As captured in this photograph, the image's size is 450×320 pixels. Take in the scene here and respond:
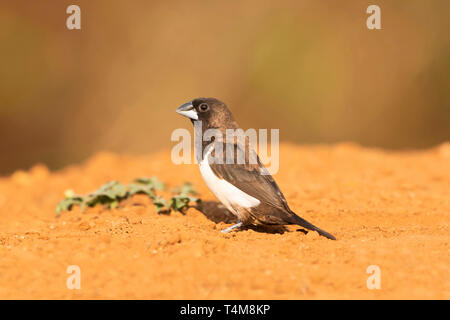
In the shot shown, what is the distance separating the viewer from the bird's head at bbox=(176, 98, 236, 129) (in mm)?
4691

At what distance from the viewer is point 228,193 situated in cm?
427

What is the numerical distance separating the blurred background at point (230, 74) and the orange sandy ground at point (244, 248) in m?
5.68

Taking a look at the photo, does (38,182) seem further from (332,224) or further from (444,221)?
(444,221)

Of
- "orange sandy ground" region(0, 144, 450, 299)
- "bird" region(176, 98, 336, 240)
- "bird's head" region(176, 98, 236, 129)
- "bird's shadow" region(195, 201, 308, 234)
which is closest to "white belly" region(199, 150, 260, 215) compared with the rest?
"bird" region(176, 98, 336, 240)

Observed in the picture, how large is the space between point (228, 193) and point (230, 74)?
8101 mm

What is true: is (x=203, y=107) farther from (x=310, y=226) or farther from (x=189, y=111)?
(x=310, y=226)

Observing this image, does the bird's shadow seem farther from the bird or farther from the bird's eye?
the bird's eye

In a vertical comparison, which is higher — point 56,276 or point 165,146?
point 165,146

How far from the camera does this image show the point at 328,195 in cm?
539

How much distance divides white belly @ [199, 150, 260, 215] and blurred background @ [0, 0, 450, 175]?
24.9 ft

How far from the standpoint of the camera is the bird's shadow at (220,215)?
4562 mm

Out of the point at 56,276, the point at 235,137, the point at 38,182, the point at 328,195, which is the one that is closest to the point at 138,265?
the point at 56,276

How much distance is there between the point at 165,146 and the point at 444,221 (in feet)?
26.9
